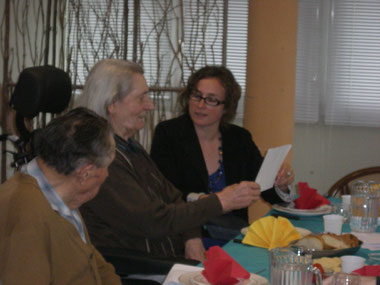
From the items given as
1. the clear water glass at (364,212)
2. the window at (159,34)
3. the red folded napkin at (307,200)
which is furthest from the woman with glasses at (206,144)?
the window at (159,34)

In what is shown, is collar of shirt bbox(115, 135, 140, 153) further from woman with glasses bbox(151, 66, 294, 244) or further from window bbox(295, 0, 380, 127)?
window bbox(295, 0, 380, 127)

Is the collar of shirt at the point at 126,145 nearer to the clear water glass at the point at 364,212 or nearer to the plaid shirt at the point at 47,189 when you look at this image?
the plaid shirt at the point at 47,189

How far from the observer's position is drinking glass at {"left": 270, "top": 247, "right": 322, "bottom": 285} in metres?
1.57

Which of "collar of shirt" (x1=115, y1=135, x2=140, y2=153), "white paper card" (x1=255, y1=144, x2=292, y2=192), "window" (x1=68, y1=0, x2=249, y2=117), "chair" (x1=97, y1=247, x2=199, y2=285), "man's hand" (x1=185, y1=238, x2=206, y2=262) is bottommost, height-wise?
"man's hand" (x1=185, y1=238, x2=206, y2=262)

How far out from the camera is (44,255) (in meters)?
1.46

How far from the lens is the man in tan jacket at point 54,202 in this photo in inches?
56.0

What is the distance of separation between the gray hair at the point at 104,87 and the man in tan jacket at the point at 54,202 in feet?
2.30

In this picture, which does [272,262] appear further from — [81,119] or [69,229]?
[81,119]

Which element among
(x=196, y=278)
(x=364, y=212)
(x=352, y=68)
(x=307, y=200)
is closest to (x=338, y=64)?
(x=352, y=68)

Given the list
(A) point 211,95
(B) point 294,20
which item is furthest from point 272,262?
(B) point 294,20

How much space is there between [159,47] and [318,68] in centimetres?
145

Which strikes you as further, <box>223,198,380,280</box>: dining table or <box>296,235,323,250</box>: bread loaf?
<box>296,235,323,250</box>: bread loaf

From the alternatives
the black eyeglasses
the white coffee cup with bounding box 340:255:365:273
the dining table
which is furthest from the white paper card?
the white coffee cup with bounding box 340:255:365:273

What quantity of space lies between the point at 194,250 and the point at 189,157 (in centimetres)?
76
